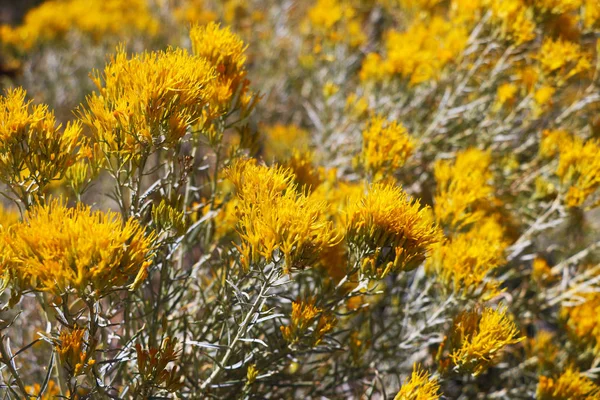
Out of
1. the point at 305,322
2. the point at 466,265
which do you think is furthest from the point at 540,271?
the point at 305,322

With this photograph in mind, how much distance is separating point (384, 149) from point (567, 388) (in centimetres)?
119

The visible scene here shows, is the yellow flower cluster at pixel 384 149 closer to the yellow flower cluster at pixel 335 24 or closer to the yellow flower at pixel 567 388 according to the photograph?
the yellow flower at pixel 567 388

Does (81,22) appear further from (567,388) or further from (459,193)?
(567,388)

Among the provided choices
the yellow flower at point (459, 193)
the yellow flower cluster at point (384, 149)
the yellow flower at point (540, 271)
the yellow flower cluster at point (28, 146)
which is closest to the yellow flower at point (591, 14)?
the yellow flower at point (459, 193)

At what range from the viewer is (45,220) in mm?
1315

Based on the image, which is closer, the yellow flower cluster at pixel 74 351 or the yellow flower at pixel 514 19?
the yellow flower cluster at pixel 74 351

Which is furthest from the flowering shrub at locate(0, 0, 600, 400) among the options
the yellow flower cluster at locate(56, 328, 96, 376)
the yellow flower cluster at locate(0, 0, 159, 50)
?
the yellow flower cluster at locate(0, 0, 159, 50)

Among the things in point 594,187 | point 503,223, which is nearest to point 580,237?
point 503,223

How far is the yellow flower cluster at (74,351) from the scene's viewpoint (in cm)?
138

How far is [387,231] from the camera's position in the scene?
1.57 meters

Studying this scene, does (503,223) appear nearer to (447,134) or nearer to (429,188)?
(429,188)

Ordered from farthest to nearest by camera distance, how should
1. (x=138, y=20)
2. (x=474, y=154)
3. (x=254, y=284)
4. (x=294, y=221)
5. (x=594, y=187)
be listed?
(x=138, y=20) < (x=474, y=154) < (x=594, y=187) < (x=254, y=284) < (x=294, y=221)

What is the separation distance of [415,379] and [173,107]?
111 centimetres

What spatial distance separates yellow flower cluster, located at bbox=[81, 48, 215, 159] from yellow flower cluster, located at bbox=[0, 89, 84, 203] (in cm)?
11
